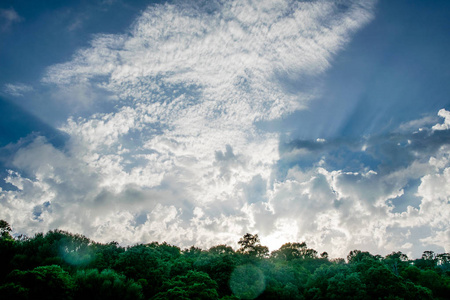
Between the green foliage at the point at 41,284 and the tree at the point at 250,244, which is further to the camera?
the tree at the point at 250,244

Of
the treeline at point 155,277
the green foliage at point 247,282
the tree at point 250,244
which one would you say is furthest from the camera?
the tree at point 250,244

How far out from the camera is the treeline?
29.5m

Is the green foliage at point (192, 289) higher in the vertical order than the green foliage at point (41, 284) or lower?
lower

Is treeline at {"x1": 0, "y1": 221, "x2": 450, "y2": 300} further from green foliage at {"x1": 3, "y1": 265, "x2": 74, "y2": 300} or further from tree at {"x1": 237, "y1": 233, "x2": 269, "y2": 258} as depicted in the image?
tree at {"x1": 237, "y1": 233, "x2": 269, "y2": 258}

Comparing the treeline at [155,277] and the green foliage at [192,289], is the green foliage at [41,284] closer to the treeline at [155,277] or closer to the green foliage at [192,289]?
the treeline at [155,277]

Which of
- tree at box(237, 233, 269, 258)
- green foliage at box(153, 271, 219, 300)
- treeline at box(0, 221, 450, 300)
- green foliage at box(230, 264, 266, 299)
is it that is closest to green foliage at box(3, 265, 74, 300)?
treeline at box(0, 221, 450, 300)

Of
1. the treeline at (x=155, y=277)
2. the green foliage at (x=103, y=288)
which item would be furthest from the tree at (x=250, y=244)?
the green foliage at (x=103, y=288)

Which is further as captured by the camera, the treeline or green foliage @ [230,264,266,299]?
green foliage @ [230,264,266,299]

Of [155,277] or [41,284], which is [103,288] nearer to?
[41,284]

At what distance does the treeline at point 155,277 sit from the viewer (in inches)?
1161

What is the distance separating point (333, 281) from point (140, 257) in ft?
100

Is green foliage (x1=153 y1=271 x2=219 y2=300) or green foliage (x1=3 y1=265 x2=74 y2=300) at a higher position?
green foliage (x1=3 y1=265 x2=74 y2=300)

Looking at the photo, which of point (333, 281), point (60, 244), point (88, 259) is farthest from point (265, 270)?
point (60, 244)

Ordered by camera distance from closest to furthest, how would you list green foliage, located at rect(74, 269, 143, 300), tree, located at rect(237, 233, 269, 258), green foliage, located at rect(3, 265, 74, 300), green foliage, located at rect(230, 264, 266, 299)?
green foliage, located at rect(3, 265, 74, 300) < green foliage, located at rect(74, 269, 143, 300) < green foliage, located at rect(230, 264, 266, 299) < tree, located at rect(237, 233, 269, 258)
